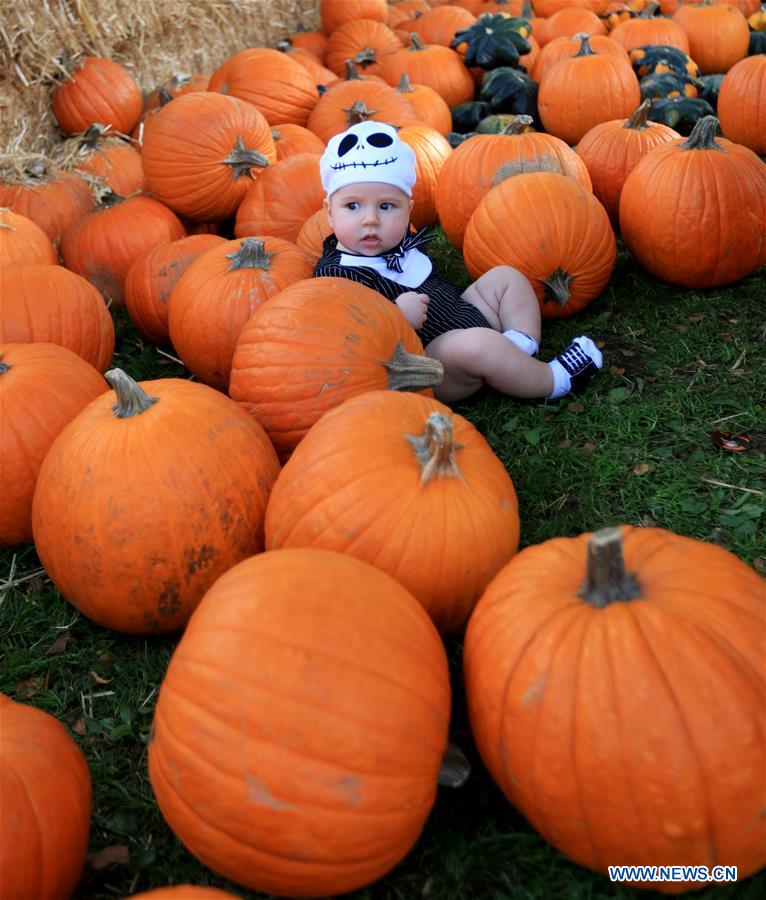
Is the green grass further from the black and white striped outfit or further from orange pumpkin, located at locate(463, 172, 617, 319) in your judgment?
the black and white striped outfit

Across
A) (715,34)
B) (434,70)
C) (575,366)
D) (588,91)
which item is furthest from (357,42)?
(575,366)

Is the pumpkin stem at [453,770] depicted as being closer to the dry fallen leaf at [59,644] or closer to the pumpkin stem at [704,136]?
the dry fallen leaf at [59,644]

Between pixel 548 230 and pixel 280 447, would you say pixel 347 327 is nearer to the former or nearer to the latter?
pixel 280 447

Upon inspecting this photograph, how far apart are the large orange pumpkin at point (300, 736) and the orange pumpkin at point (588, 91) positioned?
196 inches

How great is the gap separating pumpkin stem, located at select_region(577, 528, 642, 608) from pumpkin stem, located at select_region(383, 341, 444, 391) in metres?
1.15

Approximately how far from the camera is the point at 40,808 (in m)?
1.70

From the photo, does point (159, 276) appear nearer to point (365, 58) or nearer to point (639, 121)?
point (639, 121)

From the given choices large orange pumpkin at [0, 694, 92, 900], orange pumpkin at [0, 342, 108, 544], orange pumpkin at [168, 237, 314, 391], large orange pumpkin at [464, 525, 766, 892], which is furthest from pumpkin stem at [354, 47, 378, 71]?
large orange pumpkin at [0, 694, 92, 900]

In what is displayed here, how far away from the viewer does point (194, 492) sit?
237cm

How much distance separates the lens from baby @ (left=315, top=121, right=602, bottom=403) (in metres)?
3.31

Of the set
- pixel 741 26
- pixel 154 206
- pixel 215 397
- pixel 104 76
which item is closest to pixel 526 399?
pixel 215 397

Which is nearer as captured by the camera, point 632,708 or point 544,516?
point 632,708

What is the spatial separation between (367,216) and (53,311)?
1.36m

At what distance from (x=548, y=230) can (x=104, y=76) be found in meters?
3.68
